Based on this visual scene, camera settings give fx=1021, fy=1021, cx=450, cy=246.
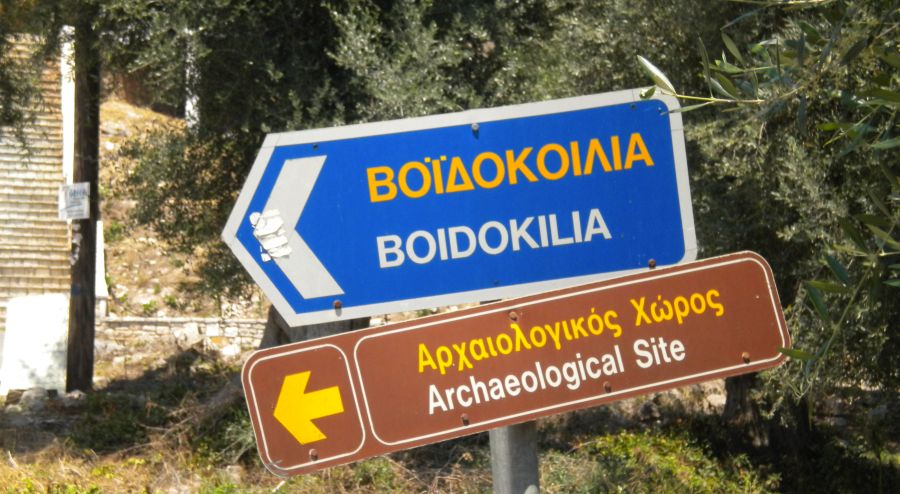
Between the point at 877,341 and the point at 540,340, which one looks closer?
the point at 540,340

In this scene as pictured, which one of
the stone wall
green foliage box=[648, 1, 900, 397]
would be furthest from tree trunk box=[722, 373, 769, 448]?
the stone wall

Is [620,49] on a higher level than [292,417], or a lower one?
higher

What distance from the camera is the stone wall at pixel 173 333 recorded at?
566 inches

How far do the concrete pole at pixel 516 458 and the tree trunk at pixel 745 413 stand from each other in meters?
7.37

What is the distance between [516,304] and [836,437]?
8.36m

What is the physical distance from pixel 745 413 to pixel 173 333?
8.33 metres

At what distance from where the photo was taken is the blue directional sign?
8.13 feet

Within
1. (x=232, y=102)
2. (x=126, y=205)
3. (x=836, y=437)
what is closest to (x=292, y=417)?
(x=232, y=102)

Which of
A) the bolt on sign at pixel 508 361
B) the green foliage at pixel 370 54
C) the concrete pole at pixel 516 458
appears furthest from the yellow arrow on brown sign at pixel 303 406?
the green foliage at pixel 370 54

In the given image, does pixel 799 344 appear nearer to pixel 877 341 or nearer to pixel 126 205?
pixel 877 341

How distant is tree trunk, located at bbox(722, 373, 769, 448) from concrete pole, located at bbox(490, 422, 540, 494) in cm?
737

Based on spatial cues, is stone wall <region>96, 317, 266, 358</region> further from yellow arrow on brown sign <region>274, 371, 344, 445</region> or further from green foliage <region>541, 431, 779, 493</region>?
yellow arrow on brown sign <region>274, 371, 344, 445</region>

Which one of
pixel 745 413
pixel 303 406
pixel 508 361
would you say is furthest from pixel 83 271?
pixel 508 361

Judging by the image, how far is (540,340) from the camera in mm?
2438
